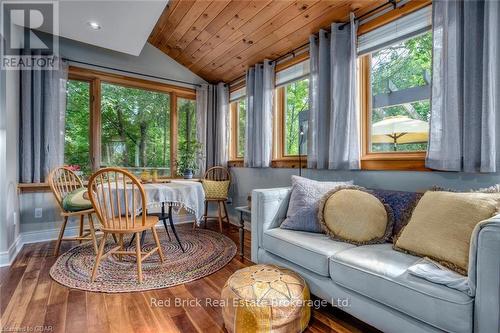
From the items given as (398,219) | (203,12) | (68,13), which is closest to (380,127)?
(398,219)

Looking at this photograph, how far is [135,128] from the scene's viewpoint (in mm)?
3887

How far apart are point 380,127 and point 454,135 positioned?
0.68 meters

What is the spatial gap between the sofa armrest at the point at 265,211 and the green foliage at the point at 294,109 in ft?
3.43

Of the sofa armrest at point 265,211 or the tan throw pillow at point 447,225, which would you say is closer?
the tan throw pillow at point 447,225

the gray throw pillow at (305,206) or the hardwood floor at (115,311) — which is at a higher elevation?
the gray throw pillow at (305,206)

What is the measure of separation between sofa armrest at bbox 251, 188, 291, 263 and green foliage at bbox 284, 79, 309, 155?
41.1 inches

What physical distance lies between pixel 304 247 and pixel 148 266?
4.96ft

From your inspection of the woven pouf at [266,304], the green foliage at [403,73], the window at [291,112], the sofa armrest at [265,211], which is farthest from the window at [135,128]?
the green foliage at [403,73]

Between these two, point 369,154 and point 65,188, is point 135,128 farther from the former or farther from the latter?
point 369,154

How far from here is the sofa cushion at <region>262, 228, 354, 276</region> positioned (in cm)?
159

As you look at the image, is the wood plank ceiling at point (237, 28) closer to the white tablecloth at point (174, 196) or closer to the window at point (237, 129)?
the window at point (237, 129)

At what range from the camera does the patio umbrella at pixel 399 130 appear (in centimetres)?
208

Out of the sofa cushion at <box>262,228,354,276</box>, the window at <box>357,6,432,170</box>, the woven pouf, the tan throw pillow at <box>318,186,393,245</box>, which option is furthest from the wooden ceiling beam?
the woven pouf

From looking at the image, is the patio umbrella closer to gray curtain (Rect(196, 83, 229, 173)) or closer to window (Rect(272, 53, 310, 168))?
window (Rect(272, 53, 310, 168))
